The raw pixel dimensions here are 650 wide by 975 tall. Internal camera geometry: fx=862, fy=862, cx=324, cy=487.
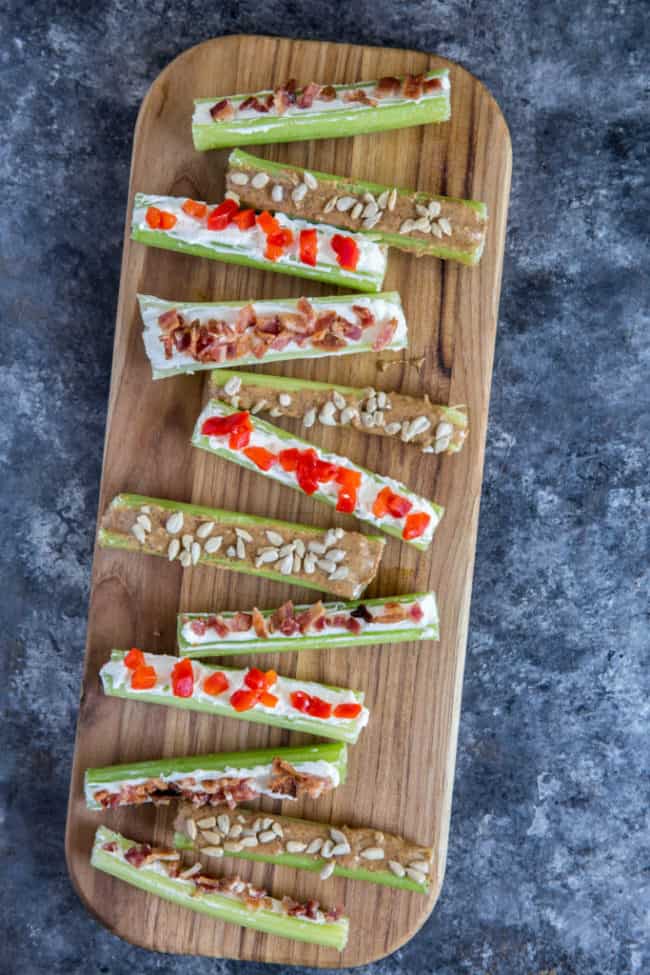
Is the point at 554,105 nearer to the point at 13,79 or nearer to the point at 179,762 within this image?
the point at 13,79

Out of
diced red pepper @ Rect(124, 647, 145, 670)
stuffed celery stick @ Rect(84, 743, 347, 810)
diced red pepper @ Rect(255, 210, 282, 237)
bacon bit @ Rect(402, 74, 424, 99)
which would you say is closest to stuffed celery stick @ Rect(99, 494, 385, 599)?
diced red pepper @ Rect(124, 647, 145, 670)

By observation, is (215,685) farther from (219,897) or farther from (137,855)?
(219,897)

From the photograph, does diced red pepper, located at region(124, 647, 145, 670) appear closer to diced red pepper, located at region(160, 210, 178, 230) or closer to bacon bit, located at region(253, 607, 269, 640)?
bacon bit, located at region(253, 607, 269, 640)

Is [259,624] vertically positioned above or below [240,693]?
above

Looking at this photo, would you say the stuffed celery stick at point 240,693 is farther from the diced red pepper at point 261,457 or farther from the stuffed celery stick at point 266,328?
the stuffed celery stick at point 266,328

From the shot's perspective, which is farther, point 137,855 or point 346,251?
point 137,855

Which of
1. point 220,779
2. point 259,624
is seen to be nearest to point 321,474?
point 259,624

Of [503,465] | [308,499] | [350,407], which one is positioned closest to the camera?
[350,407]
